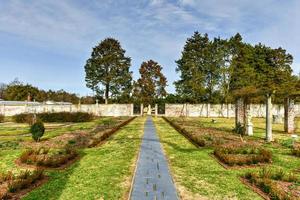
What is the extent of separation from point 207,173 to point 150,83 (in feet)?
194

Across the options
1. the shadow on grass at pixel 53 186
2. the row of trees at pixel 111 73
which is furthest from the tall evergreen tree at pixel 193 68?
the shadow on grass at pixel 53 186

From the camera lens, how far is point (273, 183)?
7.82m

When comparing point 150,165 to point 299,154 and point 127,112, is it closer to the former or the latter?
point 299,154

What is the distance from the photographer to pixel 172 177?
8664mm

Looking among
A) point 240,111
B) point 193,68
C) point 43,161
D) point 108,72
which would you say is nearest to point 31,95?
point 108,72

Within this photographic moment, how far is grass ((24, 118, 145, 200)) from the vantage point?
7.04m

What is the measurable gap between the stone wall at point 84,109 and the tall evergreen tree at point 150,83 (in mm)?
11651

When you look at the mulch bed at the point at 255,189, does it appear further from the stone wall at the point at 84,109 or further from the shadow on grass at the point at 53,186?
the stone wall at the point at 84,109

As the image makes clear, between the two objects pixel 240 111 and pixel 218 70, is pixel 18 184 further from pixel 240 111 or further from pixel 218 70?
pixel 218 70

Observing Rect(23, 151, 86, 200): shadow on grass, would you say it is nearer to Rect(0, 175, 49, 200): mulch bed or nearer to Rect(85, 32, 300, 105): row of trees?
Rect(0, 175, 49, 200): mulch bed

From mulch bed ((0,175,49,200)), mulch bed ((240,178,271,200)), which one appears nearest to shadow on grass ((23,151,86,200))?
mulch bed ((0,175,49,200))

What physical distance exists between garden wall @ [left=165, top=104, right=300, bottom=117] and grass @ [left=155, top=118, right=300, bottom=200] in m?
38.8

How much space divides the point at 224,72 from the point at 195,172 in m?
45.5

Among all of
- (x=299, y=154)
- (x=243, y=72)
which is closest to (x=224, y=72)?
(x=243, y=72)
